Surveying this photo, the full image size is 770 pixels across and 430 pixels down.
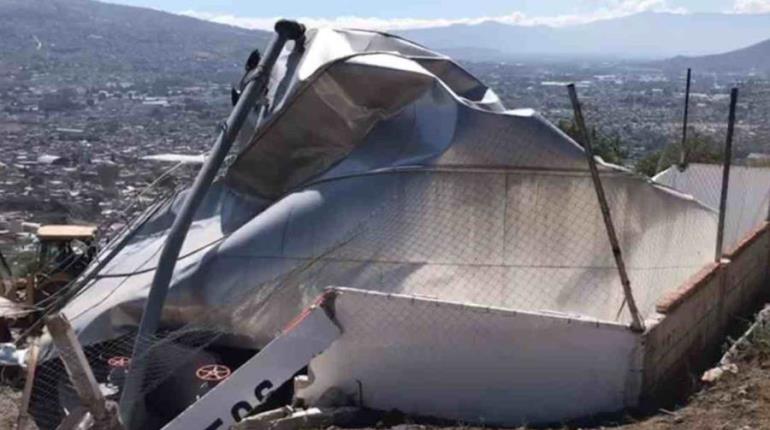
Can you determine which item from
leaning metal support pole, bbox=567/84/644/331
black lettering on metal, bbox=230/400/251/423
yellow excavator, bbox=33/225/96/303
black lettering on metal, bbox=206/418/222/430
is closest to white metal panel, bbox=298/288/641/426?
leaning metal support pole, bbox=567/84/644/331

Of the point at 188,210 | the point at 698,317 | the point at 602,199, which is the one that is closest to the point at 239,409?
the point at 188,210

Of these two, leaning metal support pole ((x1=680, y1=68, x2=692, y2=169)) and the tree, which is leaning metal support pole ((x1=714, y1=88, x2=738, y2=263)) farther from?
the tree

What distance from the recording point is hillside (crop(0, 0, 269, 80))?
2719 inches

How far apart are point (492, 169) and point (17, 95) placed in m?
55.4

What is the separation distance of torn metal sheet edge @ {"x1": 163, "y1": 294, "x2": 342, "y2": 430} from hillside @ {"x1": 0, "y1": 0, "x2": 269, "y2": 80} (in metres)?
59.8

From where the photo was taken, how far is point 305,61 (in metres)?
10.2

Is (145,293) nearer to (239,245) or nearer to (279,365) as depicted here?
(239,245)

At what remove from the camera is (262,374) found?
7.29m

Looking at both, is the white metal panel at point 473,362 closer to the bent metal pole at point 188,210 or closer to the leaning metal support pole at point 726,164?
the bent metal pole at point 188,210

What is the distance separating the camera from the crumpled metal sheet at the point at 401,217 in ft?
27.0

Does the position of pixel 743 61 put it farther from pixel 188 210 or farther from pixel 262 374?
pixel 262 374

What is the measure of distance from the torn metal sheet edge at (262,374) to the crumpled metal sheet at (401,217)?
3.76ft

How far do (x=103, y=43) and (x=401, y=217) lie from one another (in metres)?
69.9

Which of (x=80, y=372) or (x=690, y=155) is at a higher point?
(x=690, y=155)
